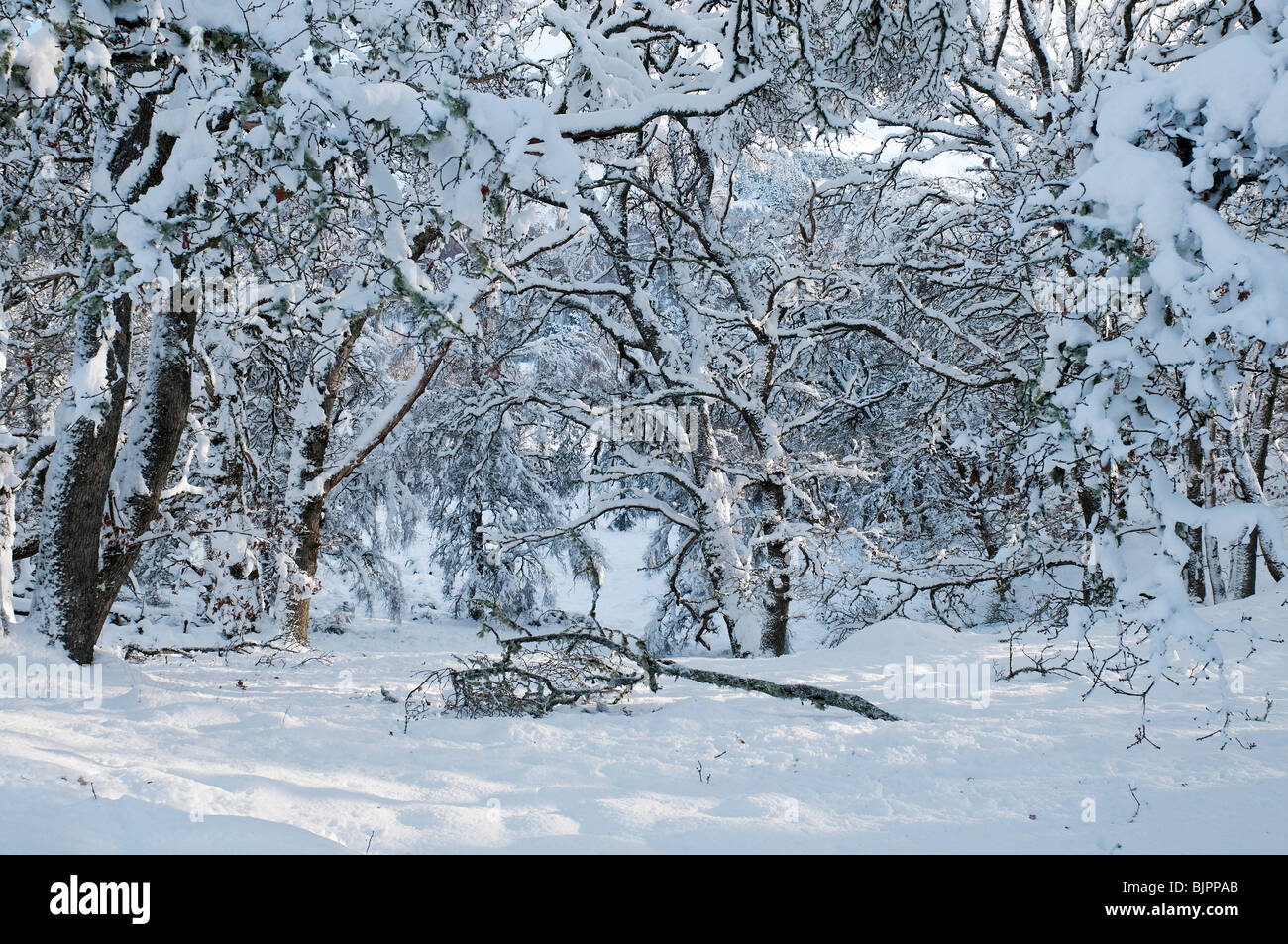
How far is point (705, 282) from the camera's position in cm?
1339

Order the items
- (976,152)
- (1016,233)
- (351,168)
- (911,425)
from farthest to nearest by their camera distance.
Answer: (911,425) < (976,152) < (351,168) < (1016,233)

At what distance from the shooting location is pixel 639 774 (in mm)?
3795

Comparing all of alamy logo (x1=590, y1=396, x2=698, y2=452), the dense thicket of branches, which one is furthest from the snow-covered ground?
alamy logo (x1=590, y1=396, x2=698, y2=452)

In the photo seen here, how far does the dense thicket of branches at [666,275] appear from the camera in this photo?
3361 millimetres
